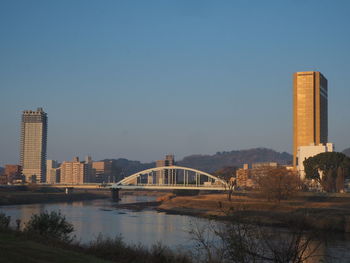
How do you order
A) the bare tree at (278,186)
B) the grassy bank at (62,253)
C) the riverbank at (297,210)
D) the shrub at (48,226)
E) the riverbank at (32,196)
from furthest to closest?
the riverbank at (32,196)
the bare tree at (278,186)
the riverbank at (297,210)
the shrub at (48,226)
the grassy bank at (62,253)

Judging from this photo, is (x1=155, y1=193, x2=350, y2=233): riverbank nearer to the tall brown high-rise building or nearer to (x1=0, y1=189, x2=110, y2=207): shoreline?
(x1=0, y1=189, x2=110, y2=207): shoreline

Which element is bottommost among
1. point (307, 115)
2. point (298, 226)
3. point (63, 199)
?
point (63, 199)

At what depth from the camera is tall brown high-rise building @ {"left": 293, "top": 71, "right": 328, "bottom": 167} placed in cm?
17000

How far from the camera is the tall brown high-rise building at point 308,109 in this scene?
170m

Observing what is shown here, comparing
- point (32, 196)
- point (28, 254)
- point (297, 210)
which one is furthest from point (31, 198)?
point (28, 254)

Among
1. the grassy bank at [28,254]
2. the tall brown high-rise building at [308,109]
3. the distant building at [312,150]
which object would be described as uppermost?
the tall brown high-rise building at [308,109]

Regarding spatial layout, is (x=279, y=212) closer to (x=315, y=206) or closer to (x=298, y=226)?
(x=315, y=206)

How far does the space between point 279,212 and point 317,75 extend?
128m

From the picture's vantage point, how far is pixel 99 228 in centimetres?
4812

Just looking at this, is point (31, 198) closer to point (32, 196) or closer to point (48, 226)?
point (32, 196)

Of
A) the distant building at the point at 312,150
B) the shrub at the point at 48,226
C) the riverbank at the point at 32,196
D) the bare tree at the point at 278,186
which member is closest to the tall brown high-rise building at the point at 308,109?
the distant building at the point at 312,150

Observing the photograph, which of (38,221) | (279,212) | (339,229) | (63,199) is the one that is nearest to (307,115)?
(63,199)

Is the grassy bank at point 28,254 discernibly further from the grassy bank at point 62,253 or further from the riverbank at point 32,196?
the riverbank at point 32,196

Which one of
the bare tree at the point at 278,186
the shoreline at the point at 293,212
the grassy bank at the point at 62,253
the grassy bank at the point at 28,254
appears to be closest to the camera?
the grassy bank at the point at 28,254
